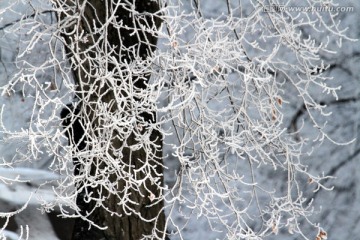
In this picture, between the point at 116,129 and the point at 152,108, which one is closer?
the point at 152,108

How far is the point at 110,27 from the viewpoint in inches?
103

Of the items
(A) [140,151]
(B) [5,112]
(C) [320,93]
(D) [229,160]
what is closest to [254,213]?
(D) [229,160]

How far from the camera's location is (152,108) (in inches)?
92.6

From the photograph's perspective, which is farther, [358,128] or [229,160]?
[358,128]

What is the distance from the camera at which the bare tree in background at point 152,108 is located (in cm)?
224

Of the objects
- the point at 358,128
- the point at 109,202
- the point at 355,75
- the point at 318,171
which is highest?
the point at 355,75

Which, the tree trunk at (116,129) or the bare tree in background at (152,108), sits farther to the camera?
the tree trunk at (116,129)

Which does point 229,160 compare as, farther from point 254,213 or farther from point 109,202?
point 109,202


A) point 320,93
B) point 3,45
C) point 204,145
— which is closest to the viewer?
point 204,145

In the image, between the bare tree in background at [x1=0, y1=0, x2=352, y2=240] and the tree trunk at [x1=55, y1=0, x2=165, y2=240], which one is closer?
the bare tree in background at [x1=0, y1=0, x2=352, y2=240]

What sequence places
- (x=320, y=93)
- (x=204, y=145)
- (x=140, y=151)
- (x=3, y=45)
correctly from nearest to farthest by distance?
(x=204, y=145)
(x=140, y=151)
(x=3, y=45)
(x=320, y=93)

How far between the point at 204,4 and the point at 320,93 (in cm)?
71

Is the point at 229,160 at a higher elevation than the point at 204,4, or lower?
lower

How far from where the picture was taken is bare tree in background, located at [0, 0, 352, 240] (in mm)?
2242
